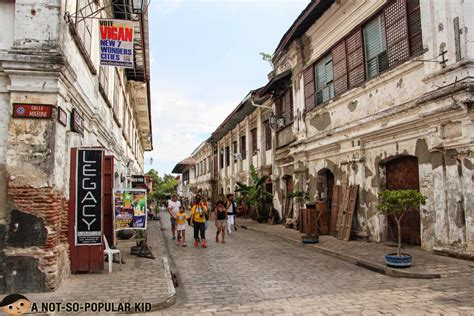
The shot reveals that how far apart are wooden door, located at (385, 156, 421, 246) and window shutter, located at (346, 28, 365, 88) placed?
2644 mm

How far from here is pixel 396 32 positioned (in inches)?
390

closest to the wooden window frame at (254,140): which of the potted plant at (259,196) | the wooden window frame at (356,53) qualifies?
the potted plant at (259,196)

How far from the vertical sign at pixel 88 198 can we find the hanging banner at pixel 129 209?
1447 mm

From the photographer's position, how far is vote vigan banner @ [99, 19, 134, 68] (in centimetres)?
830

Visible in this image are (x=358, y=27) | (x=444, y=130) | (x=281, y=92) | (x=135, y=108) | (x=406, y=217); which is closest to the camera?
(x=444, y=130)

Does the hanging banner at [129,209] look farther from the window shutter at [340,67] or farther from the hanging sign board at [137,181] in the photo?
the hanging sign board at [137,181]

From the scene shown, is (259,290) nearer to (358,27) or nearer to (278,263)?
(278,263)

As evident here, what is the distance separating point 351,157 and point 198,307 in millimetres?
7712

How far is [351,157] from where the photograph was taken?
1189cm

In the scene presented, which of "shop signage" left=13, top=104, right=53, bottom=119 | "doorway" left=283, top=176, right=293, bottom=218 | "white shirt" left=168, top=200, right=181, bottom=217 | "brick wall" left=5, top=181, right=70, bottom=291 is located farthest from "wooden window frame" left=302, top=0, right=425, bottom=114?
"brick wall" left=5, top=181, right=70, bottom=291

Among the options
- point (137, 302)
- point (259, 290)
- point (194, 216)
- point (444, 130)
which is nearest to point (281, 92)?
point (194, 216)

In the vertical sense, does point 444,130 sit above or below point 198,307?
above

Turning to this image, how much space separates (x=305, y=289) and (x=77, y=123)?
481 cm

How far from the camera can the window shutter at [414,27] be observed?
30.0 ft
